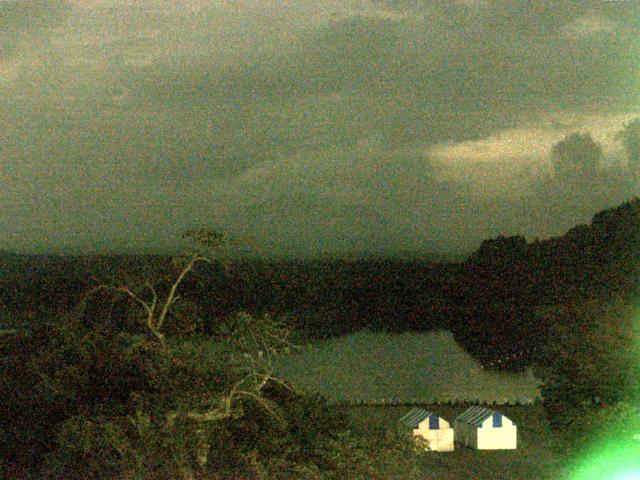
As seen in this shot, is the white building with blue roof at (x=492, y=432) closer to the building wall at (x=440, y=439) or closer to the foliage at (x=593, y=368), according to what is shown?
the building wall at (x=440, y=439)

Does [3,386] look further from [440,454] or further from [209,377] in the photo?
[440,454]

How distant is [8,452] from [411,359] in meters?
28.3

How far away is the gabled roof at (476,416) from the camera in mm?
13859

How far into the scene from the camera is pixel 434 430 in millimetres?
13617

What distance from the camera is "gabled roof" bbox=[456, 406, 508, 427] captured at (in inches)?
546

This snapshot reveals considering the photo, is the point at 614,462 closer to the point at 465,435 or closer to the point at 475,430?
the point at 475,430

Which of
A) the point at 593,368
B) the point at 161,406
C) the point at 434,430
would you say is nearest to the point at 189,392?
the point at 161,406

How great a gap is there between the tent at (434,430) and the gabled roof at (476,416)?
19.0 inches

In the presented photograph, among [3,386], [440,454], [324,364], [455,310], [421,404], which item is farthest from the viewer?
[455,310]

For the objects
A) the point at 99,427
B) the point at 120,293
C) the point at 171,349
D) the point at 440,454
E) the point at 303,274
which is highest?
the point at 303,274

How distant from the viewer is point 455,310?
49.4 meters

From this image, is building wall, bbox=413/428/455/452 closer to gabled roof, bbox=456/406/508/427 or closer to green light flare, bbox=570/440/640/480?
gabled roof, bbox=456/406/508/427

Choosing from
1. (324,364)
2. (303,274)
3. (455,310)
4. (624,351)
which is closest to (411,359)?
(324,364)

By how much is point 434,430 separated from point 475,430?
75 centimetres
